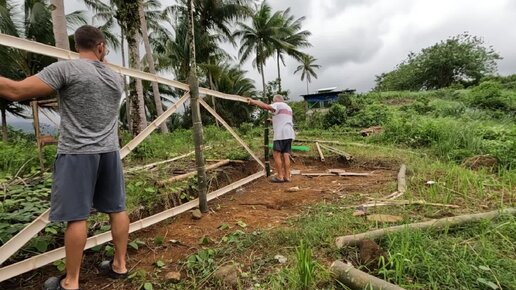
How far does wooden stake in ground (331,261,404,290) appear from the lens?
180cm

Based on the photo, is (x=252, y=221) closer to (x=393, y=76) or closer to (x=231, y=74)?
(x=231, y=74)

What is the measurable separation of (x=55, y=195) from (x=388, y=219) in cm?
265

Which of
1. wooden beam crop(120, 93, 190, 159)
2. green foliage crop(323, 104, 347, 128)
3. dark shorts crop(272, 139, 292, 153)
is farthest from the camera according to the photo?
green foliage crop(323, 104, 347, 128)

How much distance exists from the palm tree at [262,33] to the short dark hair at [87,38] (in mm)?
21308

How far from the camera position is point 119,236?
216 centimetres

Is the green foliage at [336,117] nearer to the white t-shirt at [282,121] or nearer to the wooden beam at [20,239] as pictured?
the white t-shirt at [282,121]

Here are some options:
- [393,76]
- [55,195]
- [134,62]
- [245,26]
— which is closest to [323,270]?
[55,195]

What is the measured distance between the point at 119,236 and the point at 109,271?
0.27 m

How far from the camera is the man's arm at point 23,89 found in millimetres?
1544

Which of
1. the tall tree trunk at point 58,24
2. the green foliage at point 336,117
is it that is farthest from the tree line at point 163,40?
the green foliage at point 336,117

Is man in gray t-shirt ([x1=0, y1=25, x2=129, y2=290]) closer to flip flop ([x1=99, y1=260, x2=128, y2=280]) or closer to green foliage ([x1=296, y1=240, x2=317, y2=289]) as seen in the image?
flip flop ([x1=99, y1=260, x2=128, y2=280])

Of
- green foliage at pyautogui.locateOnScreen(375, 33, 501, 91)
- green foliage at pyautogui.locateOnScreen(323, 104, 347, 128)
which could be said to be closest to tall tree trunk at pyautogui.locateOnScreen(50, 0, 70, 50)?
green foliage at pyautogui.locateOnScreen(323, 104, 347, 128)

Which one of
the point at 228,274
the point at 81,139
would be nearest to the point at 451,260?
the point at 228,274

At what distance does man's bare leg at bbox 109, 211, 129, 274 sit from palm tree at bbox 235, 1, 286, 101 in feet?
70.0
